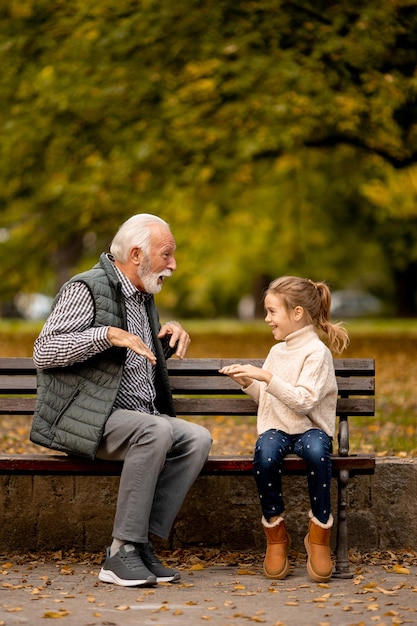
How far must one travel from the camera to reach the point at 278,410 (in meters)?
5.36

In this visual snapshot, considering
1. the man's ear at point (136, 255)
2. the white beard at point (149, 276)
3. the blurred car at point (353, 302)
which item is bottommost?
the blurred car at point (353, 302)

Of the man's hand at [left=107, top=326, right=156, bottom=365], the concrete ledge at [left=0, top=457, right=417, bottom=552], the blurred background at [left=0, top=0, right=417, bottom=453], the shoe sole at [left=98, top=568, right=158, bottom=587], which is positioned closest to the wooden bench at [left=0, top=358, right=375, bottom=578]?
the concrete ledge at [left=0, top=457, right=417, bottom=552]

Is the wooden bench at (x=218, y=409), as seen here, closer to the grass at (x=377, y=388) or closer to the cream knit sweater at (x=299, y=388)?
the cream knit sweater at (x=299, y=388)

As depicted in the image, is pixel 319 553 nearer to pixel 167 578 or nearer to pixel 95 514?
pixel 167 578

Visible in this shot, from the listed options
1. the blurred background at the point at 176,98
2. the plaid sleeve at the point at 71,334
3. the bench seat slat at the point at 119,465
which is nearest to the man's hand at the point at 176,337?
the plaid sleeve at the point at 71,334

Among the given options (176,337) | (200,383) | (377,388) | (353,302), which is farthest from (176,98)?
(353,302)

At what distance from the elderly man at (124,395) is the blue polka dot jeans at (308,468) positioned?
294mm

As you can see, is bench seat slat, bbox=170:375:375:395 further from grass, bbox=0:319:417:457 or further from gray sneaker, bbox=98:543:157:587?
grass, bbox=0:319:417:457

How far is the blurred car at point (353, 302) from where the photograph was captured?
5119 cm

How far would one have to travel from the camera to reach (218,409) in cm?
577

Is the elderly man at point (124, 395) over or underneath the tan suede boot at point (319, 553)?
over

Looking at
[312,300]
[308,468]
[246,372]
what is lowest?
[308,468]

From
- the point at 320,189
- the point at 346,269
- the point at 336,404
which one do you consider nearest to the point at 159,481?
the point at 336,404

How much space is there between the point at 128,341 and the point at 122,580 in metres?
1.03
